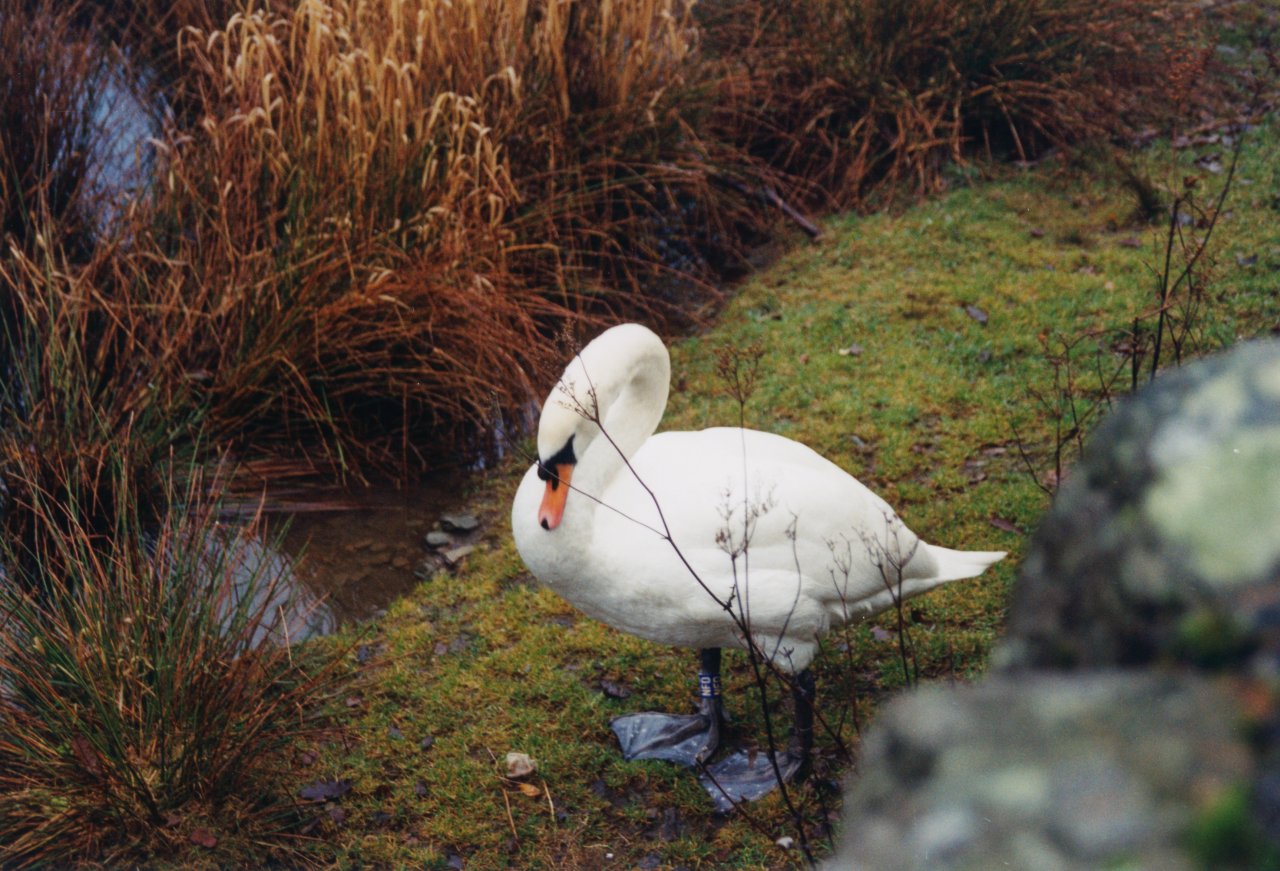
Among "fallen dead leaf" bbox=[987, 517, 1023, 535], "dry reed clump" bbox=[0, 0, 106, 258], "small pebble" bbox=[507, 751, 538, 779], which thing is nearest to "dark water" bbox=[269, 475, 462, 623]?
"small pebble" bbox=[507, 751, 538, 779]

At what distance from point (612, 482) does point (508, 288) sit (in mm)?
3081

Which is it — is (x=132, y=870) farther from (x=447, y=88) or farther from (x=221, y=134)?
(x=447, y=88)

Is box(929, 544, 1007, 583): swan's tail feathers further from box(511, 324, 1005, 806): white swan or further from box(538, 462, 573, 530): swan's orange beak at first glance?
box(538, 462, 573, 530): swan's orange beak

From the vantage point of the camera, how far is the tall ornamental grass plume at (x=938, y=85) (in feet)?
26.5

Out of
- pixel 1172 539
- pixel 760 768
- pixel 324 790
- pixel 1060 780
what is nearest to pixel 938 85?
pixel 760 768

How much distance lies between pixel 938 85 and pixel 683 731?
5.66 m

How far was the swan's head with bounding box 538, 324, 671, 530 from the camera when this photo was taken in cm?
345

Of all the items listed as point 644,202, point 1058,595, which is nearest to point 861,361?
point 644,202

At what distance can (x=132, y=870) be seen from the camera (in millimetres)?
3475

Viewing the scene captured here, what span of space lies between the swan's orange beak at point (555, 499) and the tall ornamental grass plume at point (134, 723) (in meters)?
1.09

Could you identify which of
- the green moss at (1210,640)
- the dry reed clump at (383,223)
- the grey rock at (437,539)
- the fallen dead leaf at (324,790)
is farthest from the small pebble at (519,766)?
the green moss at (1210,640)

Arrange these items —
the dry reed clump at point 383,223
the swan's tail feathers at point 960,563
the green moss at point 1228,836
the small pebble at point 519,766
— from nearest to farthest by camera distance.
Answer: the green moss at point 1228,836, the swan's tail feathers at point 960,563, the small pebble at point 519,766, the dry reed clump at point 383,223

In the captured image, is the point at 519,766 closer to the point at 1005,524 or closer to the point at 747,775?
the point at 747,775

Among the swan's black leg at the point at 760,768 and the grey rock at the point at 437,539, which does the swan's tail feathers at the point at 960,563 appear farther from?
the grey rock at the point at 437,539
